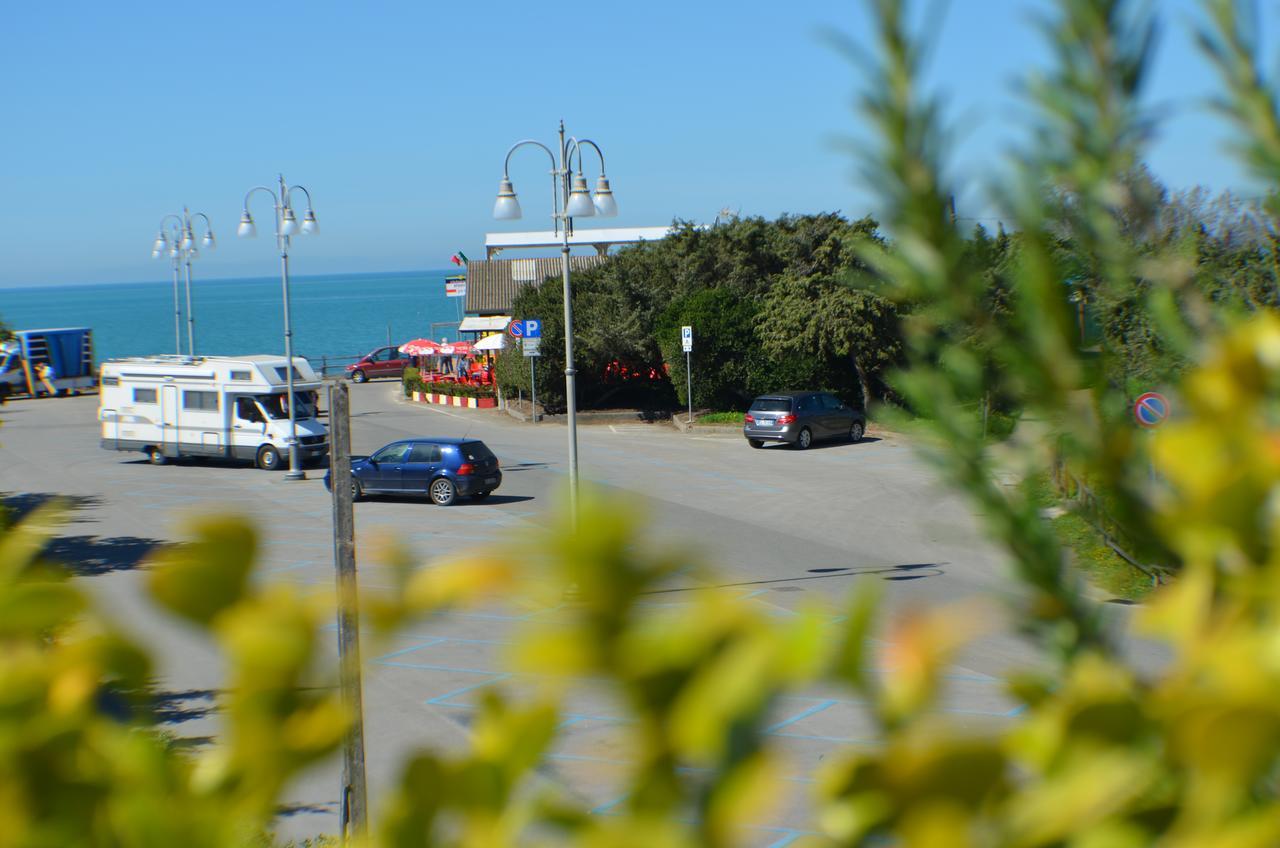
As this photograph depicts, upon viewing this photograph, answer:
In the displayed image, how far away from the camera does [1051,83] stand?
1.40 m

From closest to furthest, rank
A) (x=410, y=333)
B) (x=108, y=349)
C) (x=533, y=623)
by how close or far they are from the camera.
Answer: (x=533, y=623) → (x=108, y=349) → (x=410, y=333)

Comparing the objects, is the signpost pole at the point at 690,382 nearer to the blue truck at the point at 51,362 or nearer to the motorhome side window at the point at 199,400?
the motorhome side window at the point at 199,400

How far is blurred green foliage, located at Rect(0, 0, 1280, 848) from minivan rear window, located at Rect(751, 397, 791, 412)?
30.7 metres

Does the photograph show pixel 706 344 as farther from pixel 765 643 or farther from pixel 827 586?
pixel 765 643

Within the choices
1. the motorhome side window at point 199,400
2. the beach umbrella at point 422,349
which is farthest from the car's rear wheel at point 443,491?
the beach umbrella at point 422,349

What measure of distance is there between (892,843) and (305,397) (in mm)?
31656

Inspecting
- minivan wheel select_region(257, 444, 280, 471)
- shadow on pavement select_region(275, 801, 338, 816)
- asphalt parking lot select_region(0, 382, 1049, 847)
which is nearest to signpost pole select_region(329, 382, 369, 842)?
asphalt parking lot select_region(0, 382, 1049, 847)

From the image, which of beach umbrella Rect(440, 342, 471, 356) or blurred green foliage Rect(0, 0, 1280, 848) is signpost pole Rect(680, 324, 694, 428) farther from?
blurred green foliage Rect(0, 0, 1280, 848)

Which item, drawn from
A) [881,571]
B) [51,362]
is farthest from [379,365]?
[881,571]

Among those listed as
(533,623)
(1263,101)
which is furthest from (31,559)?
(1263,101)


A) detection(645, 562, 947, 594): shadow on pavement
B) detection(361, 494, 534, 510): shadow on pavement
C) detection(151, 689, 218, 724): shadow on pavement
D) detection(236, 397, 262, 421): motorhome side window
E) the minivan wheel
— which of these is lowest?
detection(645, 562, 947, 594): shadow on pavement

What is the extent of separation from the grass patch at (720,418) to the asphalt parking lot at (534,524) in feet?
3.81

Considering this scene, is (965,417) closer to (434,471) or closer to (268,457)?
(434,471)

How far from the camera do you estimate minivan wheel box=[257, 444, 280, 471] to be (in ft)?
98.3
